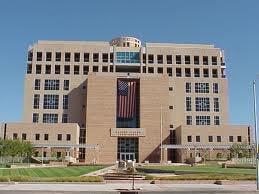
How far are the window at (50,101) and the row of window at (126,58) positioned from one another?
34.3ft

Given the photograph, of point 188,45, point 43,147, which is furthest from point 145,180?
point 188,45

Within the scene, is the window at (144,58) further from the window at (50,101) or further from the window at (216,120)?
the window at (50,101)

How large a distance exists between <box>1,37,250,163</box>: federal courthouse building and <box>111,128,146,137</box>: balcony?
0.78 feet

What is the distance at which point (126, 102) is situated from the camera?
11112cm

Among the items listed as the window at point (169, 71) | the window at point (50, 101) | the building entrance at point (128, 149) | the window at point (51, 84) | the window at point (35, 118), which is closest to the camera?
the building entrance at point (128, 149)

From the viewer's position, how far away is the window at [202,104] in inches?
4724

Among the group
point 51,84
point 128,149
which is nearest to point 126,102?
point 128,149

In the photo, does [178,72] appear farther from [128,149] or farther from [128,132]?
[128,149]

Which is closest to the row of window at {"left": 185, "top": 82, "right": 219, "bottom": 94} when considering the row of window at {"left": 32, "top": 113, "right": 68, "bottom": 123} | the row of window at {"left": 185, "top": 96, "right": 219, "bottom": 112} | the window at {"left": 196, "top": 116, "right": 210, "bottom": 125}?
the row of window at {"left": 185, "top": 96, "right": 219, "bottom": 112}

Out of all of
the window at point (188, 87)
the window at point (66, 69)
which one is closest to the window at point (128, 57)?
the window at point (66, 69)

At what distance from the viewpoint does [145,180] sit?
128ft

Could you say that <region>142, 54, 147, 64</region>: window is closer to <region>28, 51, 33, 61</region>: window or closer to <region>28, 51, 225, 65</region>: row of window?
<region>28, 51, 225, 65</region>: row of window

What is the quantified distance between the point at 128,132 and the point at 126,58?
960 inches

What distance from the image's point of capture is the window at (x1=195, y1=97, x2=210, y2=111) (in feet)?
394
